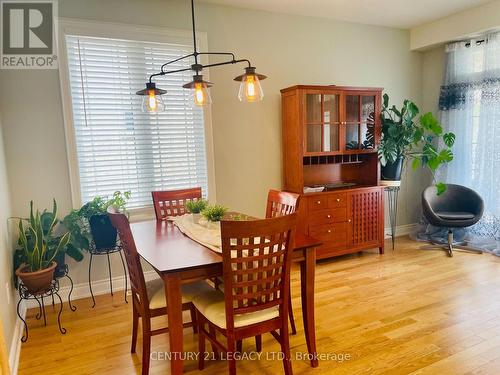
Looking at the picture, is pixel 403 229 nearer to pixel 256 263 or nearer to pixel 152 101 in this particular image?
pixel 256 263

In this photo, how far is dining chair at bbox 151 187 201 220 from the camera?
3.00 m

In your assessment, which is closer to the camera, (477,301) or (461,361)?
(461,361)

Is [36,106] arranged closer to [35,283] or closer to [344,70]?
[35,283]

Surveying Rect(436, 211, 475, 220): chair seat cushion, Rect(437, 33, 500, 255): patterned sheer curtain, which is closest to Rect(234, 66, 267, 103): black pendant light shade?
Rect(436, 211, 475, 220): chair seat cushion

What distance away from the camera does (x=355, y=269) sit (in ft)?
12.4

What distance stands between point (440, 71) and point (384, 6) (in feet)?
4.88

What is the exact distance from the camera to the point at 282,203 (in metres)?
2.56

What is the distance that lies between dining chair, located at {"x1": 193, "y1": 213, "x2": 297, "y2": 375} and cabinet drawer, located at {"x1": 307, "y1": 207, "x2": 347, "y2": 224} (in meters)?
1.96

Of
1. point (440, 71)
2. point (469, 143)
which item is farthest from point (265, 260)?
point (440, 71)

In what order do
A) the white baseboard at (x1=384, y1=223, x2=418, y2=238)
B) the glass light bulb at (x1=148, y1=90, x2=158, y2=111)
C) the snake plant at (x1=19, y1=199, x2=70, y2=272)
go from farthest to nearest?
the white baseboard at (x1=384, y1=223, x2=418, y2=238) → the snake plant at (x1=19, y1=199, x2=70, y2=272) → the glass light bulb at (x1=148, y1=90, x2=158, y2=111)

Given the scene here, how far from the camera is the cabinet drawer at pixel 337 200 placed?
12.7 ft

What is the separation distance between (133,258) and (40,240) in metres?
1.23

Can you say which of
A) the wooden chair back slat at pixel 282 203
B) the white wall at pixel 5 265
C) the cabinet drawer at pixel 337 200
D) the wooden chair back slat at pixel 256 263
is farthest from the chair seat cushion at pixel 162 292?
the cabinet drawer at pixel 337 200

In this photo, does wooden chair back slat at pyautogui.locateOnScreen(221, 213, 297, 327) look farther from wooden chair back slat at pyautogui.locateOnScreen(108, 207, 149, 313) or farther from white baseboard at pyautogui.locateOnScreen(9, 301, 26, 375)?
white baseboard at pyautogui.locateOnScreen(9, 301, 26, 375)
